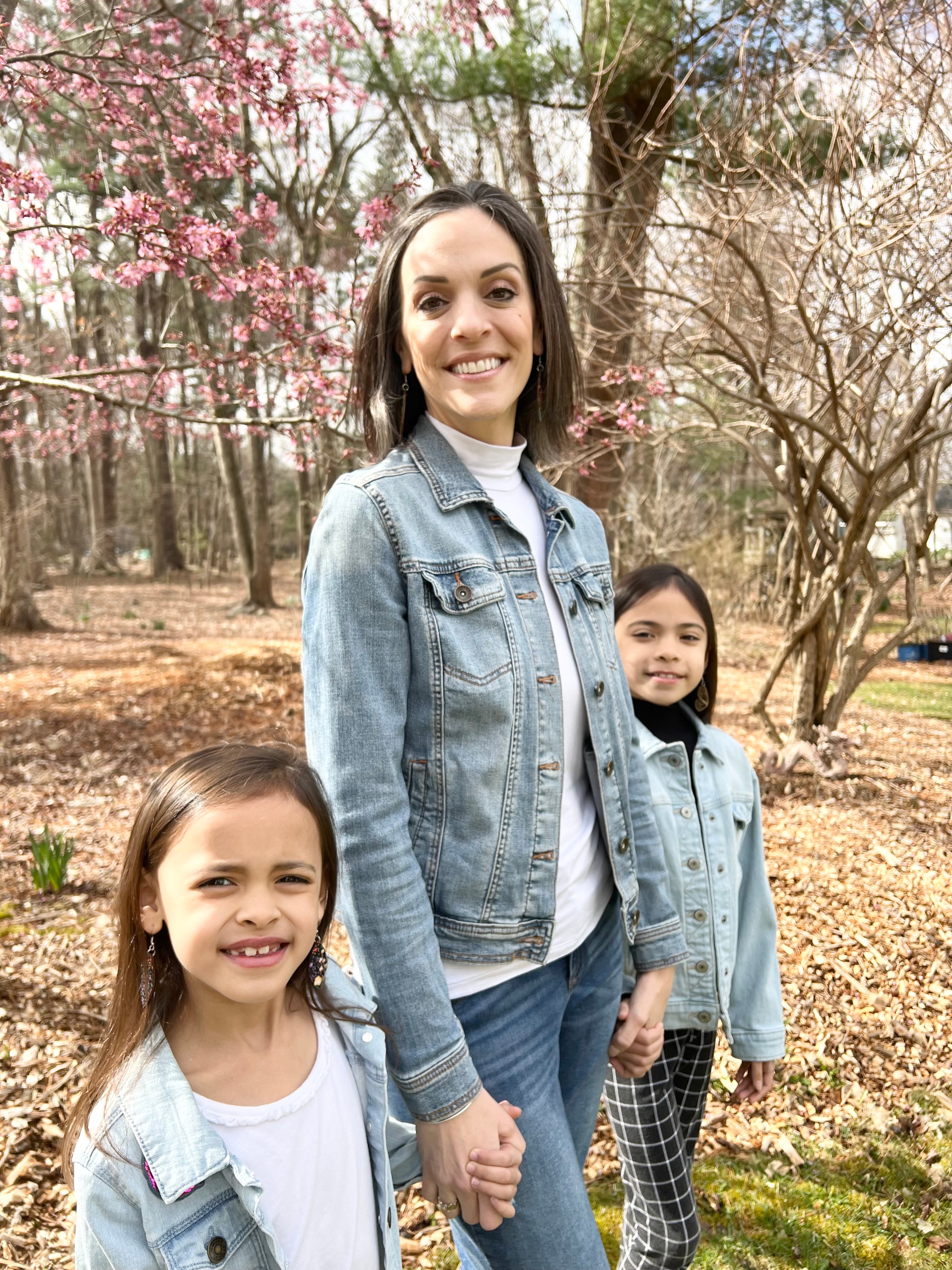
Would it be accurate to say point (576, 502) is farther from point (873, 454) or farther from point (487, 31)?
point (487, 31)

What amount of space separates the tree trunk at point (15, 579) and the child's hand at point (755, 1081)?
36.4 feet

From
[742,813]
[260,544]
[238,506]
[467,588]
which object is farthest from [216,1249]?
[260,544]

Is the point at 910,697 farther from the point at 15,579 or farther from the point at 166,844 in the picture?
the point at 15,579

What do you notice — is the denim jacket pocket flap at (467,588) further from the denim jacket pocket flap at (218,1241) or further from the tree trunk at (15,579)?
the tree trunk at (15,579)

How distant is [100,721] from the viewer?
7.43 metres

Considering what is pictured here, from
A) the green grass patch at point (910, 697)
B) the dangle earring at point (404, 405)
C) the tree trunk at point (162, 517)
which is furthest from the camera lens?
the tree trunk at point (162, 517)

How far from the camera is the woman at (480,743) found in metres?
1.18

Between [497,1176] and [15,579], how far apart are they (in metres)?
12.2

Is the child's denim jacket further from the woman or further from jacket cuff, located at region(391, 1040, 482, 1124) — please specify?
jacket cuff, located at region(391, 1040, 482, 1124)

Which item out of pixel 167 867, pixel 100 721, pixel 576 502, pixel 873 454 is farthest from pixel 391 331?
pixel 100 721

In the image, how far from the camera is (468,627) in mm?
1278

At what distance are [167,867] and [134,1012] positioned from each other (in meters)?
0.20

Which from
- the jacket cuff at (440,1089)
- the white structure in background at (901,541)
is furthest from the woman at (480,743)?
the white structure in background at (901,541)

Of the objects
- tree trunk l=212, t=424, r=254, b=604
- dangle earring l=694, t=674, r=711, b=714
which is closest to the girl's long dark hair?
dangle earring l=694, t=674, r=711, b=714
